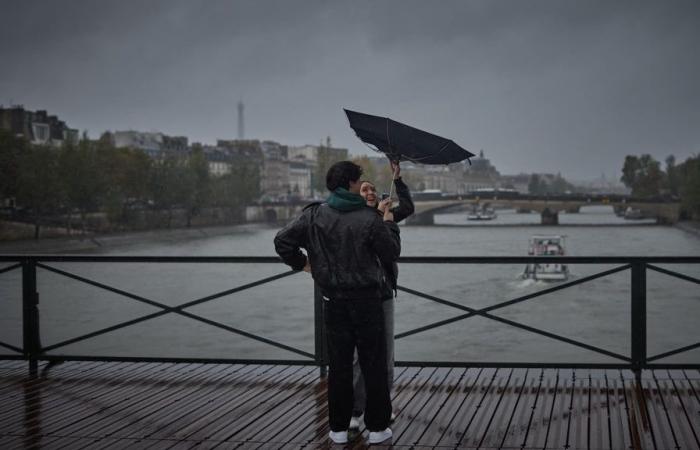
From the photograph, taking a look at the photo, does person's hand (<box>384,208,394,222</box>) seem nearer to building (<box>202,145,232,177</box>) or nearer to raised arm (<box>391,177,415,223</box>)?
raised arm (<box>391,177,415,223</box>)

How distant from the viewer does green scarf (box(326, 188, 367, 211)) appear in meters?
4.87

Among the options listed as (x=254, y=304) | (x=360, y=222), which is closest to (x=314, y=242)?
(x=360, y=222)

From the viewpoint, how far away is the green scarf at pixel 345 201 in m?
4.87

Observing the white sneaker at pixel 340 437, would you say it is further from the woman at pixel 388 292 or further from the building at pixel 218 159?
the building at pixel 218 159

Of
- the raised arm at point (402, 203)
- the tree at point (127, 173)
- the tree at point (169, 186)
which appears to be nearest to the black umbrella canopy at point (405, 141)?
the raised arm at point (402, 203)

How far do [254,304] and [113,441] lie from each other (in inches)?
1181

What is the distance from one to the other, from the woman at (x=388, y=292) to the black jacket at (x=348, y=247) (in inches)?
5.8

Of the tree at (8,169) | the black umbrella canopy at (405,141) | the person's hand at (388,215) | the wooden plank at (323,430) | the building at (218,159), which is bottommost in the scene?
the wooden plank at (323,430)

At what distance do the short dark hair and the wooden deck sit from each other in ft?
5.05

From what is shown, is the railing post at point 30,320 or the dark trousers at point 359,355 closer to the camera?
the dark trousers at point 359,355

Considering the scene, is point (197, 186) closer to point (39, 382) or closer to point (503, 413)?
point (39, 382)

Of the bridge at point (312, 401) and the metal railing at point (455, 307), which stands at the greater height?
the metal railing at point (455, 307)

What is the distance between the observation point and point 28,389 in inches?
265

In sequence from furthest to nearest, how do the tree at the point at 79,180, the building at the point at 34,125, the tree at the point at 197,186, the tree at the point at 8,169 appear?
the building at the point at 34,125 < the tree at the point at 197,186 < the tree at the point at 79,180 < the tree at the point at 8,169
